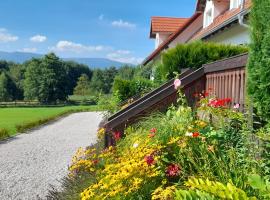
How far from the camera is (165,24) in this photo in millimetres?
30766

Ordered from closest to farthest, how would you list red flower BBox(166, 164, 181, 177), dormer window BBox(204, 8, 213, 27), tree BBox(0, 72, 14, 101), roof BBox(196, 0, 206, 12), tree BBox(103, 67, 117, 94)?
1. red flower BBox(166, 164, 181, 177)
2. dormer window BBox(204, 8, 213, 27)
3. roof BBox(196, 0, 206, 12)
4. tree BBox(0, 72, 14, 101)
5. tree BBox(103, 67, 117, 94)

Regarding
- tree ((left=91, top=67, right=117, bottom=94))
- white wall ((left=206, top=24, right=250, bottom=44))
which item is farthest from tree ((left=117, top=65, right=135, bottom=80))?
white wall ((left=206, top=24, right=250, bottom=44))

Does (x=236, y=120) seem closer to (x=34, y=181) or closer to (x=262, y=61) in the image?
(x=262, y=61)

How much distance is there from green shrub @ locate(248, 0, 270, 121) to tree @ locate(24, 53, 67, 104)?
3244 inches

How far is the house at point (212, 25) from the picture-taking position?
12.3m

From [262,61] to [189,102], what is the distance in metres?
3.59

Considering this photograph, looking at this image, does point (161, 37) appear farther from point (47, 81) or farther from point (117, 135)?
point (47, 81)

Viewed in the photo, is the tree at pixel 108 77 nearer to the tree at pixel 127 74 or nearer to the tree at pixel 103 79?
the tree at pixel 103 79

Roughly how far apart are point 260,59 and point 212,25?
1294 centimetres

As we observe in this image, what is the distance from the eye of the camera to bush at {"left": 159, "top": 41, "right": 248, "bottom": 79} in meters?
10.2

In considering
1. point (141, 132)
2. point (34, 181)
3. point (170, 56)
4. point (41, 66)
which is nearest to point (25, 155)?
point (34, 181)

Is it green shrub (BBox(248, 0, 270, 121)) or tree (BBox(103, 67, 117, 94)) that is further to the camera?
tree (BBox(103, 67, 117, 94))

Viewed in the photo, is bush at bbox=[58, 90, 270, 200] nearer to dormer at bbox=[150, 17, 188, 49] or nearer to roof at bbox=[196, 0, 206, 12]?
roof at bbox=[196, 0, 206, 12]

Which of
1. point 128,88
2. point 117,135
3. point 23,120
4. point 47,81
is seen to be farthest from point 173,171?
point 47,81
